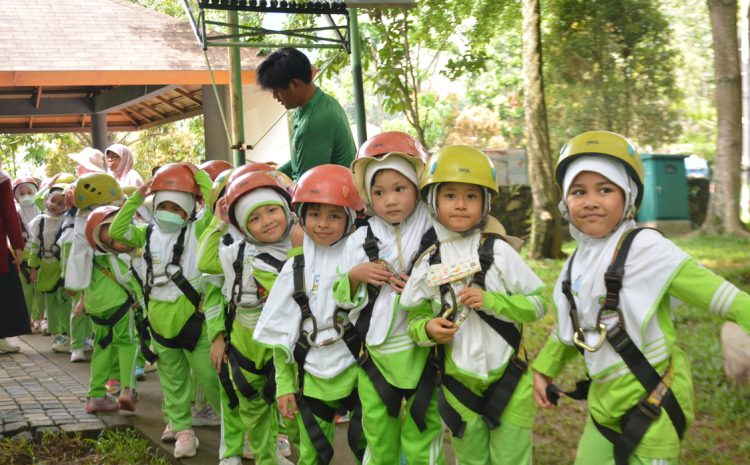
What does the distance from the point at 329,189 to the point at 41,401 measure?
462 centimetres

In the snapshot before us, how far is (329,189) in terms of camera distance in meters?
4.32

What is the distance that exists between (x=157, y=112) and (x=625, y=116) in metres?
10.6

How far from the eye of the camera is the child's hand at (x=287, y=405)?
4.35 m

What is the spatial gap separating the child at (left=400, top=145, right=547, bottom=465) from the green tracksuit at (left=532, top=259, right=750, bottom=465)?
40 centimetres

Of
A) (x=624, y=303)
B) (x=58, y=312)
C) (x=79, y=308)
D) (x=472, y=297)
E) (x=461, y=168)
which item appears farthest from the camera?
(x=58, y=312)

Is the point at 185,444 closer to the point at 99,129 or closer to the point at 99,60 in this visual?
the point at 99,60

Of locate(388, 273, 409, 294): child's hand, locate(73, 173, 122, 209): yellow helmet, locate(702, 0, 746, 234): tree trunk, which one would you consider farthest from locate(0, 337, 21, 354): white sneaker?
locate(702, 0, 746, 234): tree trunk

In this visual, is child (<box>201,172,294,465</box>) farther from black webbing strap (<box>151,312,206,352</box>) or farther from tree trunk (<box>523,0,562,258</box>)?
tree trunk (<box>523,0,562,258</box>)

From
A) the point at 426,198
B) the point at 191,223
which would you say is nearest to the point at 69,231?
the point at 191,223

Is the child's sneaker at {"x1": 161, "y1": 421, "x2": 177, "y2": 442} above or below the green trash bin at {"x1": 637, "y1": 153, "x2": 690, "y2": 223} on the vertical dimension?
below

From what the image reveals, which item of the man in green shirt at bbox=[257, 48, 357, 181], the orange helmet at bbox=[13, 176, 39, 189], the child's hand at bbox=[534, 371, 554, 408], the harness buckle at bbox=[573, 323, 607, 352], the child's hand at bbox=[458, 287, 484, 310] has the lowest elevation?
the child's hand at bbox=[534, 371, 554, 408]

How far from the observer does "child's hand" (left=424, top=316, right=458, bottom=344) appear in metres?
3.69

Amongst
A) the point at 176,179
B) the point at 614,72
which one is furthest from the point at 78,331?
the point at 614,72

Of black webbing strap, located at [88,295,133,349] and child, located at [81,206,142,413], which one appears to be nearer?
child, located at [81,206,142,413]
